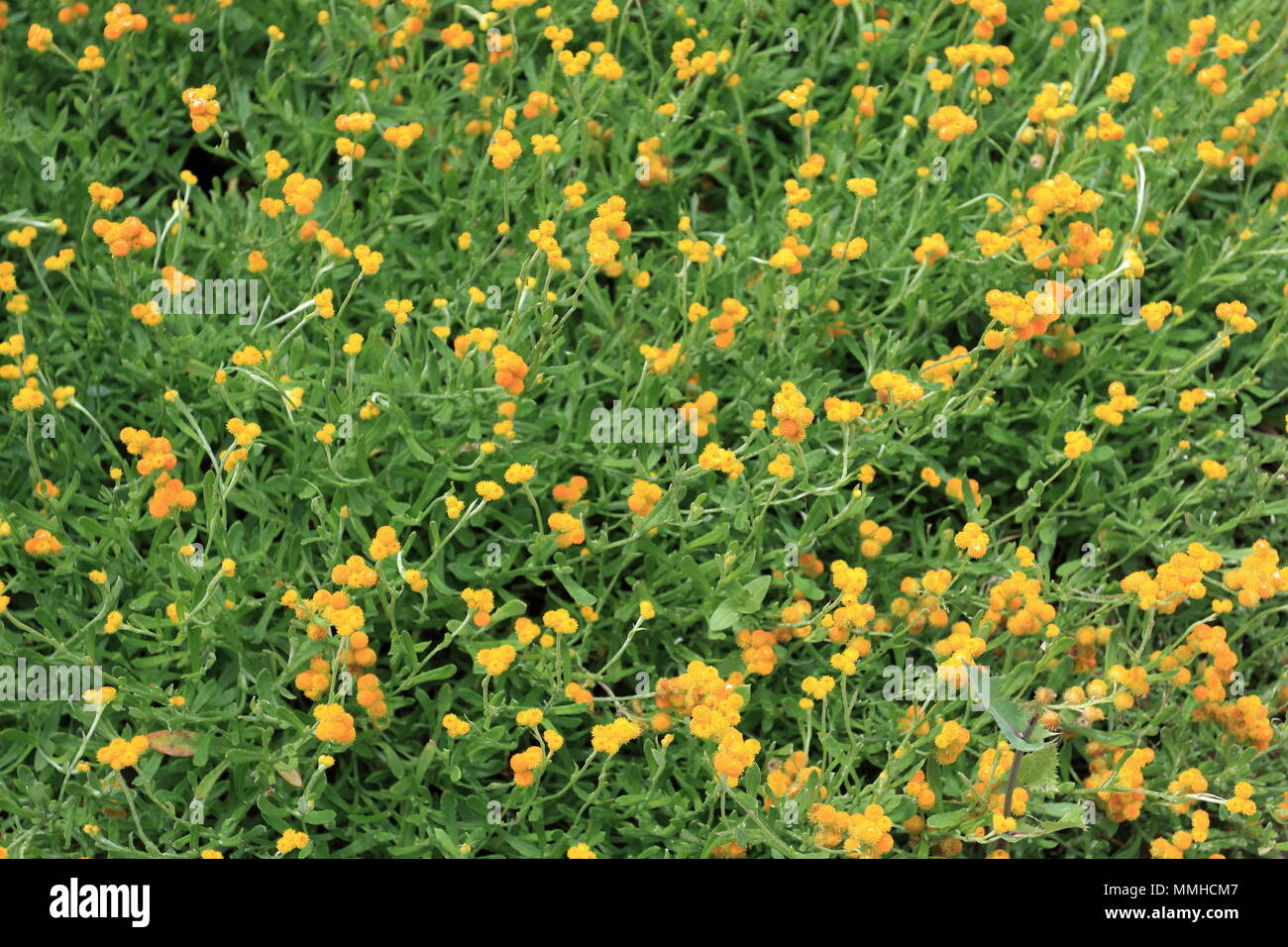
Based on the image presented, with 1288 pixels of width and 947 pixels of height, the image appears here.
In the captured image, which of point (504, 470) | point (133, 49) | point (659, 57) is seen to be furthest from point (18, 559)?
point (659, 57)

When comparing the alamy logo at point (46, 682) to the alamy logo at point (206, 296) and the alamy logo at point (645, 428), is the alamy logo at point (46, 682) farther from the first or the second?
the alamy logo at point (645, 428)

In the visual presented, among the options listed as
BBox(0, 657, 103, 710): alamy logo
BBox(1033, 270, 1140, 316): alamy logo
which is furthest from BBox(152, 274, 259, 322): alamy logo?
BBox(1033, 270, 1140, 316): alamy logo

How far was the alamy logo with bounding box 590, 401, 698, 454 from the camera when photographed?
3.48 m

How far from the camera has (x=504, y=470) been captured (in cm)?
338

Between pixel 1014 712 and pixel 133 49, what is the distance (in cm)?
317

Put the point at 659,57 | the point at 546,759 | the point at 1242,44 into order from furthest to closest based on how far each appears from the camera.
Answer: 1. the point at 659,57
2. the point at 1242,44
3. the point at 546,759

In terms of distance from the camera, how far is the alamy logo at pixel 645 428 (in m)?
3.48

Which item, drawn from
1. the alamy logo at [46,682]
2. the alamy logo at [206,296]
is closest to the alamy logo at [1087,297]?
the alamy logo at [206,296]
